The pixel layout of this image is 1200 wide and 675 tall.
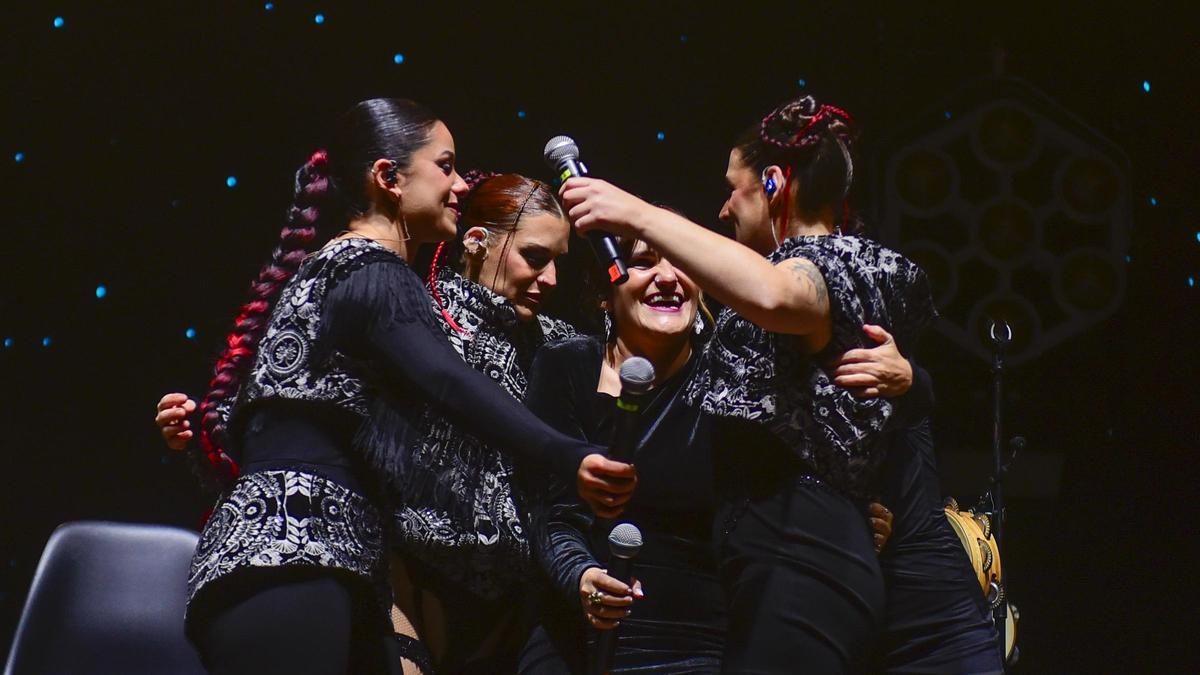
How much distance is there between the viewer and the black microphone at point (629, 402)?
127 centimetres

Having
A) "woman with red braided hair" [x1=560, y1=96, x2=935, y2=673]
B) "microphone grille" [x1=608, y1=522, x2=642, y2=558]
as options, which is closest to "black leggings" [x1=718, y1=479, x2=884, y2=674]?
"woman with red braided hair" [x1=560, y1=96, x2=935, y2=673]

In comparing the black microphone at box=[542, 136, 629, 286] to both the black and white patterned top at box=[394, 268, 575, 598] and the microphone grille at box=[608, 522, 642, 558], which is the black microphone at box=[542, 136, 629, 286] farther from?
the microphone grille at box=[608, 522, 642, 558]

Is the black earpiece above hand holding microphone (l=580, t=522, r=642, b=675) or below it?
above

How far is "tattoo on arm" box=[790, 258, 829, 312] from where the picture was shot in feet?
4.75

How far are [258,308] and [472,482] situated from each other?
0.41 meters

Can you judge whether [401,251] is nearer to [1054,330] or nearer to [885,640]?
[885,640]

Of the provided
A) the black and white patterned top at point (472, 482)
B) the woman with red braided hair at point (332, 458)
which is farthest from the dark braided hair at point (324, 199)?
the black and white patterned top at point (472, 482)

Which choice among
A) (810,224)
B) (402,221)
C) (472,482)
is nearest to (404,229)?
(402,221)

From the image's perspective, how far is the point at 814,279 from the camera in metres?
1.46

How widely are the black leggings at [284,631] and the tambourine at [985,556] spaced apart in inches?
73.5

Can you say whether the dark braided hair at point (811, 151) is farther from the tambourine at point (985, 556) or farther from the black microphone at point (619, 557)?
the tambourine at point (985, 556)

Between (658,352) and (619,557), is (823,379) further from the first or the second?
(658,352)

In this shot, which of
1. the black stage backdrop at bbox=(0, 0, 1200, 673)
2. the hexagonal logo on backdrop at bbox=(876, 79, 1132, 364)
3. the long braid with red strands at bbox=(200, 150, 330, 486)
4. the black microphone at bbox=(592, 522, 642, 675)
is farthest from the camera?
the hexagonal logo on backdrop at bbox=(876, 79, 1132, 364)

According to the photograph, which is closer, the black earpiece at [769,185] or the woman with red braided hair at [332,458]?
the woman with red braided hair at [332,458]
